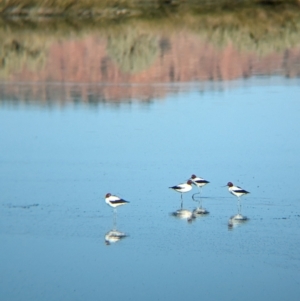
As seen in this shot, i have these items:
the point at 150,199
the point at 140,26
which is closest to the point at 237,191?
the point at 150,199

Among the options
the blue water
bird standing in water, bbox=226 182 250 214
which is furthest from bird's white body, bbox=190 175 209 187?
bird standing in water, bbox=226 182 250 214

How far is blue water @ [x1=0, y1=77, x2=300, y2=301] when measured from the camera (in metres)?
9.70

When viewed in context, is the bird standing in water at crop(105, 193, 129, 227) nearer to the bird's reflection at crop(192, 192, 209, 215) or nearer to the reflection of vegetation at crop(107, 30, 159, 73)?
the bird's reflection at crop(192, 192, 209, 215)

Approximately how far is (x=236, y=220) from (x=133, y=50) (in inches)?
628

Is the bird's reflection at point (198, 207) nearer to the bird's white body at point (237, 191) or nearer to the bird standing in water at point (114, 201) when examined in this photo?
the bird's white body at point (237, 191)

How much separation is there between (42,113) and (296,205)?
8.88 meters

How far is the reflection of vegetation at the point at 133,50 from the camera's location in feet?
84.7

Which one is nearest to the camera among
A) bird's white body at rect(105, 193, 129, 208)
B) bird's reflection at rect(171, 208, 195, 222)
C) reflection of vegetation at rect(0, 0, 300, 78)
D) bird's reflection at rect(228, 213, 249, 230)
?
bird's reflection at rect(228, 213, 249, 230)

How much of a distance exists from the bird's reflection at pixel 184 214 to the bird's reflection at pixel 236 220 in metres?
0.52

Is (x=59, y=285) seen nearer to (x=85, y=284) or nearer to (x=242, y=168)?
(x=85, y=284)

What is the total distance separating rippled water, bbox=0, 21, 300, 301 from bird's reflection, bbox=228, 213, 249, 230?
8 cm

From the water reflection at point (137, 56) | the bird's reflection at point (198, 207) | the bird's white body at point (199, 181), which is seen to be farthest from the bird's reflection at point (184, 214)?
the water reflection at point (137, 56)

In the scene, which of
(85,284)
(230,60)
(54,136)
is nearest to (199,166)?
(54,136)

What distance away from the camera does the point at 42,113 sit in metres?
19.8
